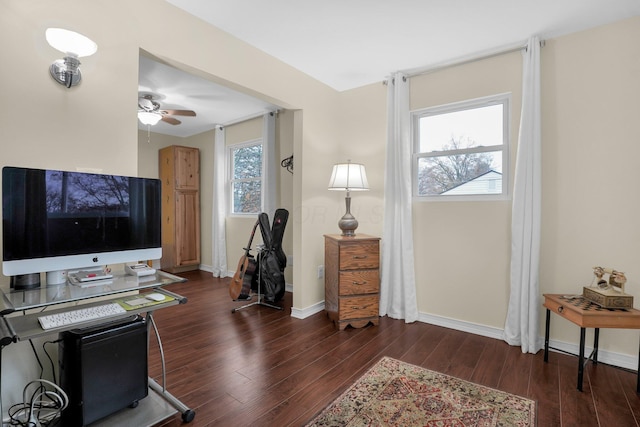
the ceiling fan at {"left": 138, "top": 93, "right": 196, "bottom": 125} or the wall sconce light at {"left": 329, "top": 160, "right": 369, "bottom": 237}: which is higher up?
the ceiling fan at {"left": 138, "top": 93, "right": 196, "bottom": 125}

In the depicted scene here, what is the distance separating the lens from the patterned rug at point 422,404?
174 centimetres

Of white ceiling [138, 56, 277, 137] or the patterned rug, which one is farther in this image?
white ceiling [138, 56, 277, 137]

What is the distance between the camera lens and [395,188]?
3279 mm

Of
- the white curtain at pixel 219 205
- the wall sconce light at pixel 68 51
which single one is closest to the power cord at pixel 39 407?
the wall sconce light at pixel 68 51

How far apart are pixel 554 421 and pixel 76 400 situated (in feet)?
8.29

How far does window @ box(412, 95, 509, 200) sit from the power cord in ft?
10.2

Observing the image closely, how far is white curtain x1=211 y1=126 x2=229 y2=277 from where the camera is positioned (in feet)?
17.1

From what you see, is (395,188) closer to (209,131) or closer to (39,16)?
(39,16)

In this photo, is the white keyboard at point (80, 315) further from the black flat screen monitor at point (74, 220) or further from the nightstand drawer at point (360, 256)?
the nightstand drawer at point (360, 256)

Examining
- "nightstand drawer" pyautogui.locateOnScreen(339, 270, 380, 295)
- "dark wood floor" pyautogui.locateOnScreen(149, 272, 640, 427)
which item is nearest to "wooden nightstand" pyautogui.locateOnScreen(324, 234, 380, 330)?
"nightstand drawer" pyautogui.locateOnScreen(339, 270, 380, 295)

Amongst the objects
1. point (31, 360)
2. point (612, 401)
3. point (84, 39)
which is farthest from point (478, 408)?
point (84, 39)

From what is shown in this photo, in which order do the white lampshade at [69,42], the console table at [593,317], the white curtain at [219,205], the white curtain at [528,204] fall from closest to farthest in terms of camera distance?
1. the white lampshade at [69,42]
2. the console table at [593,317]
3. the white curtain at [528,204]
4. the white curtain at [219,205]

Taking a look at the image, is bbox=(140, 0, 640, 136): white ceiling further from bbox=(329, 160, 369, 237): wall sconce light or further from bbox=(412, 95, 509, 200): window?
bbox=(329, 160, 369, 237): wall sconce light

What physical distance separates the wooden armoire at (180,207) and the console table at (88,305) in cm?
366
